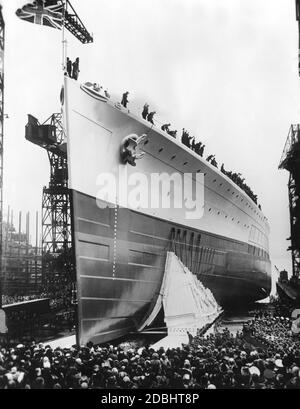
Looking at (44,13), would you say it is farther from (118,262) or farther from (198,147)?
(118,262)

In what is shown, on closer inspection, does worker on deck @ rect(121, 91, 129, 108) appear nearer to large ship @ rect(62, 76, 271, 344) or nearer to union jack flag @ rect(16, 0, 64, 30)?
large ship @ rect(62, 76, 271, 344)

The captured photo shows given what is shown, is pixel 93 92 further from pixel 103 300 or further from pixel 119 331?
pixel 119 331

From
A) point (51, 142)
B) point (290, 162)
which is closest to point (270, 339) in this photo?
point (290, 162)

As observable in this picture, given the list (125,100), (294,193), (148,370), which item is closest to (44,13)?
(125,100)

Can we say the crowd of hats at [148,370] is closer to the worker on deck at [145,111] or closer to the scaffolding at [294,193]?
the worker on deck at [145,111]

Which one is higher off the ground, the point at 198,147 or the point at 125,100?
the point at 125,100

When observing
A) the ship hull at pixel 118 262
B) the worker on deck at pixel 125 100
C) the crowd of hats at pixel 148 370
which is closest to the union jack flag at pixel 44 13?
the worker on deck at pixel 125 100
